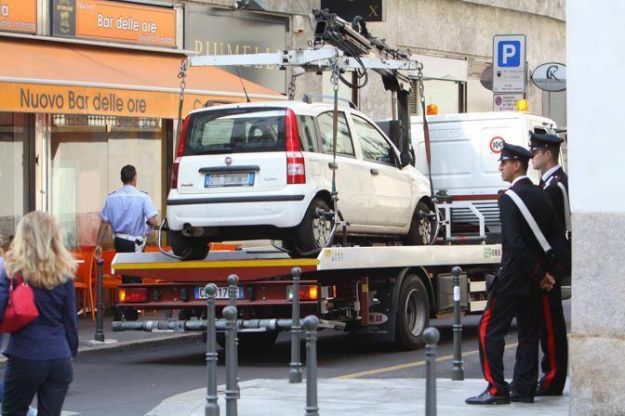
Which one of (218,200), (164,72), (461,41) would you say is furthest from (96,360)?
(461,41)

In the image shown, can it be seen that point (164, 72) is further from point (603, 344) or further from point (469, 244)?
point (603, 344)

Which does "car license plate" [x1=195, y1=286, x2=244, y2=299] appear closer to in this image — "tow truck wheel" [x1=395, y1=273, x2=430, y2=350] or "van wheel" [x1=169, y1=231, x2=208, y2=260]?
Answer: "van wheel" [x1=169, y1=231, x2=208, y2=260]

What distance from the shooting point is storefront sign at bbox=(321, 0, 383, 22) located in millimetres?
25359

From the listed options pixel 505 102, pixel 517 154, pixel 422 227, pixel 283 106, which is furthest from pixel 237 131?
pixel 505 102

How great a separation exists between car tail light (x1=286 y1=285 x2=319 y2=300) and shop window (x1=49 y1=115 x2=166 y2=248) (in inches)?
298

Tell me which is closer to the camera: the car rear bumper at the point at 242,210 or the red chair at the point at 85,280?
Answer: the car rear bumper at the point at 242,210

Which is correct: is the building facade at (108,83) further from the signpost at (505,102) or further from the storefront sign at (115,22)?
the signpost at (505,102)

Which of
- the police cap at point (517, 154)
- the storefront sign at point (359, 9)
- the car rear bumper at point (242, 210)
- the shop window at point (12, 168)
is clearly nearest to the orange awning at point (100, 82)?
the shop window at point (12, 168)

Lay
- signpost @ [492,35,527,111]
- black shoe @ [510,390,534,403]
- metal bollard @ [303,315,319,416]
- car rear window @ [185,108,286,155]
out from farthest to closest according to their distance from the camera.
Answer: signpost @ [492,35,527,111] → car rear window @ [185,108,286,155] → black shoe @ [510,390,534,403] → metal bollard @ [303,315,319,416]

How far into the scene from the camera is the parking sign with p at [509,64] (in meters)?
23.8

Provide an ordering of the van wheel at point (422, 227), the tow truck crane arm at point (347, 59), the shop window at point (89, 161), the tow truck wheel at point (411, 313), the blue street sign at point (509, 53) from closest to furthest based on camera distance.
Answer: the tow truck wheel at point (411, 313) → the tow truck crane arm at point (347, 59) → the van wheel at point (422, 227) → the shop window at point (89, 161) → the blue street sign at point (509, 53)

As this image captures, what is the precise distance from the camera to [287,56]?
16.7 meters

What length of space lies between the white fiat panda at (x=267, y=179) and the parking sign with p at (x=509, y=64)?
7900 mm

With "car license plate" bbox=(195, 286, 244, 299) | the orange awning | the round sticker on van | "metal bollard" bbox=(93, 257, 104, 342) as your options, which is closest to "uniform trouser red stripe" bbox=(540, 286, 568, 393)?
"car license plate" bbox=(195, 286, 244, 299)
